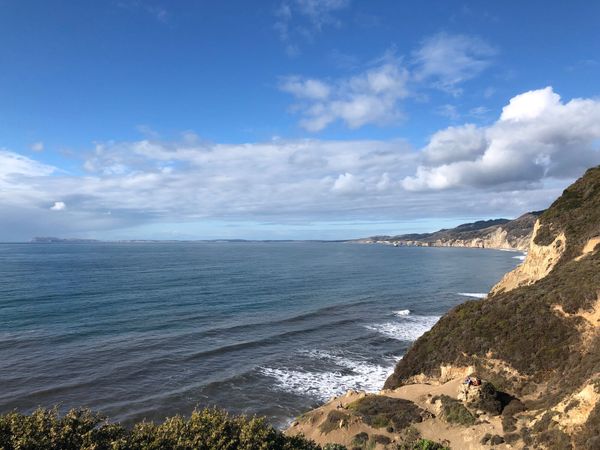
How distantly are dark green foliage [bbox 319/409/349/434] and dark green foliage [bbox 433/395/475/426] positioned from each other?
632 centimetres

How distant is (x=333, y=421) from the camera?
27156 mm

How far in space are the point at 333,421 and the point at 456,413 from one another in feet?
25.6

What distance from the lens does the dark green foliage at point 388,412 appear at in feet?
85.0

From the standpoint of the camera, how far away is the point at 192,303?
6988cm

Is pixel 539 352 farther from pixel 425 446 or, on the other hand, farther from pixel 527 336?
pixel 425 446

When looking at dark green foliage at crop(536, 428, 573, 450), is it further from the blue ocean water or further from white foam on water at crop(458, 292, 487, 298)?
white foam on water at crop(458, 292, 487, 298)

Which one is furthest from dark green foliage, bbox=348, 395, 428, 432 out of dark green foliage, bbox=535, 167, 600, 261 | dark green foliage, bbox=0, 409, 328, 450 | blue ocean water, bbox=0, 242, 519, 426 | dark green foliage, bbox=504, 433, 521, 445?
dark green foliage, bbox=535, 167, 600, 261

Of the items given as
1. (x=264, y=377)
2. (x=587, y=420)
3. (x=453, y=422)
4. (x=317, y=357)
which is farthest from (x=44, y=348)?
(x=587, y=420)

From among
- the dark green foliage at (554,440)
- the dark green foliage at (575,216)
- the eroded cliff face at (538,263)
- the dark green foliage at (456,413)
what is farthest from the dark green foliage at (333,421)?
the dark green foliage at (575,216)

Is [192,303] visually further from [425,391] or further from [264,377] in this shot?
[425,391]

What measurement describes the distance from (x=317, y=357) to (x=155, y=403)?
18.4m

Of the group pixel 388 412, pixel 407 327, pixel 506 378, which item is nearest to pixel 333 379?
pixel 388 412

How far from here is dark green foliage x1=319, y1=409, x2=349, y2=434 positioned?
26.8m

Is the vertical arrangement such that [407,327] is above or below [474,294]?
below
